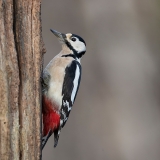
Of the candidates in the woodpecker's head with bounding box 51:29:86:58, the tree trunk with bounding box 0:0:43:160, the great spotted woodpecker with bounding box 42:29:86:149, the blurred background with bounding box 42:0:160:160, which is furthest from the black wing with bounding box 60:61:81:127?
the blurred background with bounding box 42:0:160:160

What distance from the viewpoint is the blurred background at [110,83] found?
19.0ft

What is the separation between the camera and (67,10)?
6.07 metres

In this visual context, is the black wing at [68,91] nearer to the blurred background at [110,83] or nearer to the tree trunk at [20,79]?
the tree trunk at [20,79]

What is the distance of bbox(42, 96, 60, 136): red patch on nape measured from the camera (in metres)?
3.81

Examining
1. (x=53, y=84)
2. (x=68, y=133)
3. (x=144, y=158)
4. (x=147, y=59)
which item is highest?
(x=147, y=59)

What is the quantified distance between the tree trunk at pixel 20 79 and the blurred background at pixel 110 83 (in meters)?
2.31

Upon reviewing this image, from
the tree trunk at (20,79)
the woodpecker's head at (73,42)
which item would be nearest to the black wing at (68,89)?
the woodpecker's head at (73,42)

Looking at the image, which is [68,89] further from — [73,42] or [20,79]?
[20,79]

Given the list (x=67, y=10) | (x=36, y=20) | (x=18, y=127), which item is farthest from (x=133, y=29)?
(x=18, y=127)

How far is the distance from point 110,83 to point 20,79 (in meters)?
2.69

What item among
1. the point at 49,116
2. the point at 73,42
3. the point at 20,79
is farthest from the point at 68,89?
the point at 20,79

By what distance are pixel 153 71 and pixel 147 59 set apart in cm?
16

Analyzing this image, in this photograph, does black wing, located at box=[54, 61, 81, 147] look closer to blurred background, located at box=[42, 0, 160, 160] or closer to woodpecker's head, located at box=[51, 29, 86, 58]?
woodpecker's head, located at box=[51, 29, 86, 58]

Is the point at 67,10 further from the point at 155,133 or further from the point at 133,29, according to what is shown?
the point at 155,133
